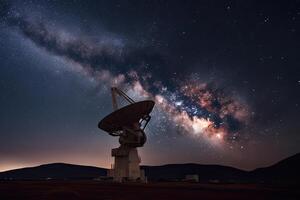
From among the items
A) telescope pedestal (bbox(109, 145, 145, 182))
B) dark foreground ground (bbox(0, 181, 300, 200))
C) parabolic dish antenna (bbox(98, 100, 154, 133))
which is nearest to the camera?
dark foreground ground (bbox(0, 181, 300, 200))

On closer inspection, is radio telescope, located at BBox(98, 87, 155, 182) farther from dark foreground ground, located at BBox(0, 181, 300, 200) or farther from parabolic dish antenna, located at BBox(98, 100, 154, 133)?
dark foreground ground, located at BBox(0, 181, 300, 200)

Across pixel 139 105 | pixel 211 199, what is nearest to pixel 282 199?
pixel 211 199

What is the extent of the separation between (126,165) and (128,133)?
20.3 feet

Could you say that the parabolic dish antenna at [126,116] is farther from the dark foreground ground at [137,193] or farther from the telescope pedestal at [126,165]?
the dark foreground ground at [137,193]

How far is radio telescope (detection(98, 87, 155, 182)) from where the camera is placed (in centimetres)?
5312

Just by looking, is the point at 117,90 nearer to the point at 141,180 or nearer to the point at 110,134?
the point at 110,134

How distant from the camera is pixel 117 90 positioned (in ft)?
216

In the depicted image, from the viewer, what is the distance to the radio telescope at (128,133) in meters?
53.1

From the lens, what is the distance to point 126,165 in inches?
2263

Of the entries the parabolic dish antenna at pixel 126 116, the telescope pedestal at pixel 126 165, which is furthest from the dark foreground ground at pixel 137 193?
the telescope pedestal at pixel 126 165

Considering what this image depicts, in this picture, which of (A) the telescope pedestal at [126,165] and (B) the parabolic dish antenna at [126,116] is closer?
(B) the parabolic dish antenna at [126,116]

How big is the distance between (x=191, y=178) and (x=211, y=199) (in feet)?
185

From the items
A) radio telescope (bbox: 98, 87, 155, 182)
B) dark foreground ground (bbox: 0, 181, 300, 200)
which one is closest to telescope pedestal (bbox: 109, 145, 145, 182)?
radio telescope (bbox: 98, 87, 155, 182)

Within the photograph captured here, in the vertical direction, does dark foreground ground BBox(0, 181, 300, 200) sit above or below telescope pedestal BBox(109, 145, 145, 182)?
Result: below
